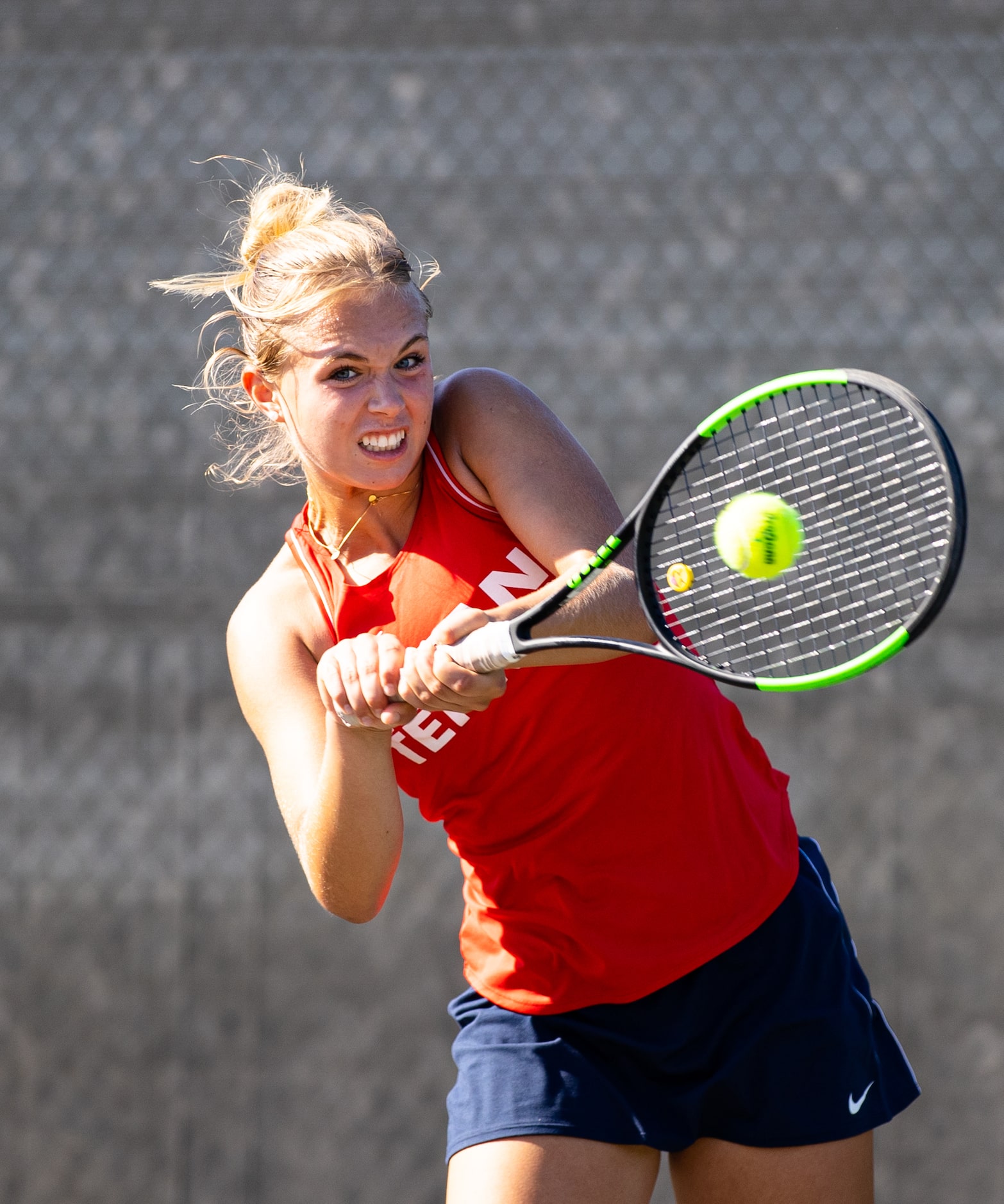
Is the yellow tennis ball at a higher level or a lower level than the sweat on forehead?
lower

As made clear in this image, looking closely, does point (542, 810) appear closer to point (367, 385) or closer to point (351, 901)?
point (351, 901)

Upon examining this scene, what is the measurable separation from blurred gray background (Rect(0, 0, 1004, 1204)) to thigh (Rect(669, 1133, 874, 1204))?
3.75 feet

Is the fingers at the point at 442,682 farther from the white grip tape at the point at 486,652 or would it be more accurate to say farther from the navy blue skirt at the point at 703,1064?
the navy blue skirt at the point at 703,1064

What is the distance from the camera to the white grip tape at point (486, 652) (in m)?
1.20

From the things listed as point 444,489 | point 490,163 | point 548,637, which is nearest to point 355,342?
point 444,489

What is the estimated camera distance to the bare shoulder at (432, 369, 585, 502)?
4.45 ft

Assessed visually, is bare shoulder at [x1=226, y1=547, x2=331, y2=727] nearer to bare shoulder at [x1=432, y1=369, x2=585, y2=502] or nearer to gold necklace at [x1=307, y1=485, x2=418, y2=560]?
gold necklace at [x1=307, y1=485, x2=418, y2=560]

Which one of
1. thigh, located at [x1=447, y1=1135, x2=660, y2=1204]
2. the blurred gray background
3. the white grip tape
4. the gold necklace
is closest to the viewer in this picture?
the white grip tape

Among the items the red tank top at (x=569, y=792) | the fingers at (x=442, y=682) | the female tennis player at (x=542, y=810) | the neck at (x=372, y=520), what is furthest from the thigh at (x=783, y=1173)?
the neck at (x=372, y=520)

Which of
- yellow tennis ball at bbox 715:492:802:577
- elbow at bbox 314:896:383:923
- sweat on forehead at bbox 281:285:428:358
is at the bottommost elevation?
elbow at bbox 314:896:383:923

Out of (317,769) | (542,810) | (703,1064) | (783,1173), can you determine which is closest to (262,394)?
(317,769)

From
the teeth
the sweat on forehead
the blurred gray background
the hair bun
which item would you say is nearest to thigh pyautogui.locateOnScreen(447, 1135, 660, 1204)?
the teeth

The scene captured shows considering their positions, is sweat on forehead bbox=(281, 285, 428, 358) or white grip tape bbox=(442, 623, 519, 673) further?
sweat on forehead bbox=(281, 285, 428, 358)

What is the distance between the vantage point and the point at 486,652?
47.1 inches
